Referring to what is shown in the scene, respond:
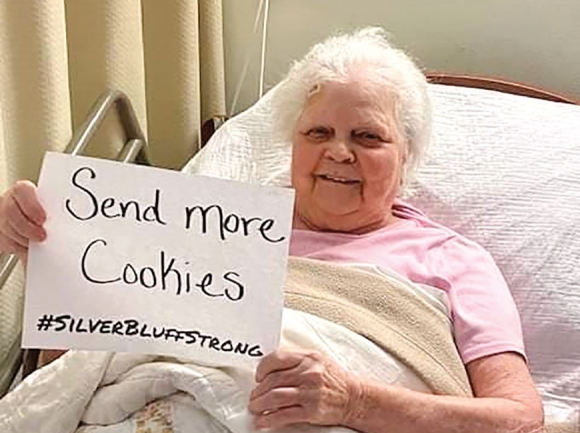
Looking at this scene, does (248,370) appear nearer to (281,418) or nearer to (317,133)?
(281,418)

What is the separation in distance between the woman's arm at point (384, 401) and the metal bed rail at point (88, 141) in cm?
40

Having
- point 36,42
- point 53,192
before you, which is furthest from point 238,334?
point 36,42

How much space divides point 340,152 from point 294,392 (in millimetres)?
439

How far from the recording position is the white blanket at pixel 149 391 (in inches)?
48.6

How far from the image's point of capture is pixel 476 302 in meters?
1.47

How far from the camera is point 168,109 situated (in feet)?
6.83

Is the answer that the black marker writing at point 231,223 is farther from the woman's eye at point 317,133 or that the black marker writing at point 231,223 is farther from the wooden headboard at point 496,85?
the wooden headboard at point 496,85

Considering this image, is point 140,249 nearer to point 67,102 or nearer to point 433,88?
point 67,102

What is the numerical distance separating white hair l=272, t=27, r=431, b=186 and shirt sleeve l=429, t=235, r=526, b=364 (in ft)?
0.56

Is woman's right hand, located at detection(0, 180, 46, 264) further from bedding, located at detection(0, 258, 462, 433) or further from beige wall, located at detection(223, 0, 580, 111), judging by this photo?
beige wall, located at detection(223, 0, 580, 111)

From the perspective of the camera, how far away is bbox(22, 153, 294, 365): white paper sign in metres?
1.17

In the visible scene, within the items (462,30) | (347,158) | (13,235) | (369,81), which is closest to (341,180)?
(347,158)

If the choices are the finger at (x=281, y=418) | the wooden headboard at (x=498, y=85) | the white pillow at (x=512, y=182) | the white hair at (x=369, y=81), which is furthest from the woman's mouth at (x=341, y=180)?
the wooden headboard at (x=498, y=85)

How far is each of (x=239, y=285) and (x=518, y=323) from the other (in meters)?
0.46
